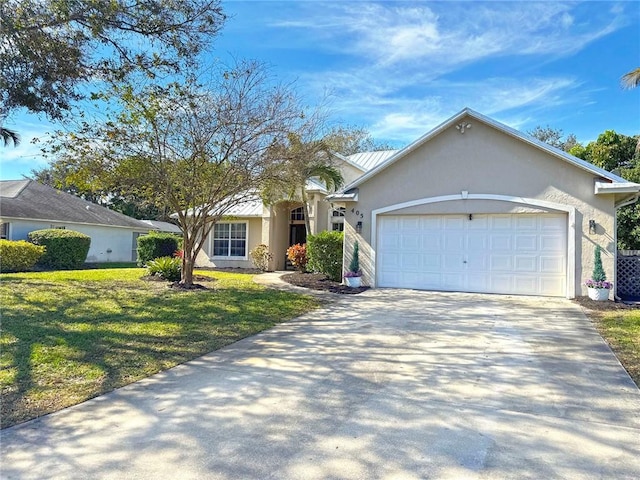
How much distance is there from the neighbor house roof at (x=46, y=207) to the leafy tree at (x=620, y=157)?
88.7 feet

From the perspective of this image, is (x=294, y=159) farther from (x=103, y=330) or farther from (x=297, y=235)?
Result: (x=297, y=235)

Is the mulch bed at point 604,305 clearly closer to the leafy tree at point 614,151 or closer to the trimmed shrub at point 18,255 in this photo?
the leafy tree at point 614,151

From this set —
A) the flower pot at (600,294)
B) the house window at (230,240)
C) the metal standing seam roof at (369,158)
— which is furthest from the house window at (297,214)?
the flower pot at (600,294)

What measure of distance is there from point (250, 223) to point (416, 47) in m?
11.0

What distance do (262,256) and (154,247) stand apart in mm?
5483

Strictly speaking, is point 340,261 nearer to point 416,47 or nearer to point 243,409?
point 416,47

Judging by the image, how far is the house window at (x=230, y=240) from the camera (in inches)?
798

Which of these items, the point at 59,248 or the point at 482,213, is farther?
the point at 59,248

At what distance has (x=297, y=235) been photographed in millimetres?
20828

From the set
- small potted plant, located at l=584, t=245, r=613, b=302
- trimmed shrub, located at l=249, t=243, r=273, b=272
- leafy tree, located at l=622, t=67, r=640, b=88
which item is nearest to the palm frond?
trimmed shrub, located at l=249, t=243, r=273, b=272

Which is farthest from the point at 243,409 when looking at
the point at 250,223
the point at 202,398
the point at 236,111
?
the point at 250,223

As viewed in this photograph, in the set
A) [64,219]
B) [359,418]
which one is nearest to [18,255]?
[64,219]

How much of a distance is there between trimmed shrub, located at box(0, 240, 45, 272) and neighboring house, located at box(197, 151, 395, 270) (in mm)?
6816

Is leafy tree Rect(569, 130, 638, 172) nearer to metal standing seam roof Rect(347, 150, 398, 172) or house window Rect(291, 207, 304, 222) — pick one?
metal standing seam roof Rect(347, 150, 398, 172)
